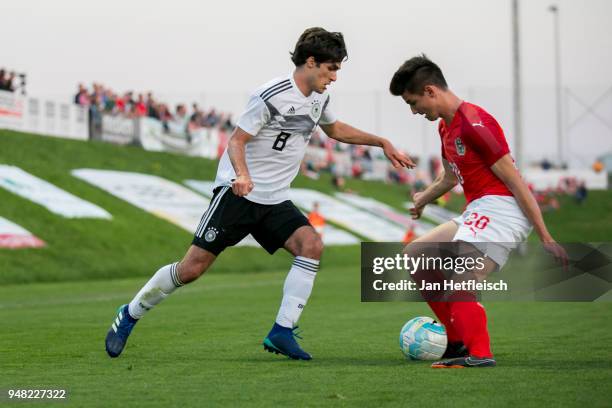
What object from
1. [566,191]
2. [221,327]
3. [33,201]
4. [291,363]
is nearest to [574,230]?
[566,191]

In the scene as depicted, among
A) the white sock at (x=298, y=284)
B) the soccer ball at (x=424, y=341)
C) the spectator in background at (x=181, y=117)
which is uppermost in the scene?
the white sock at (x=298, y=284)

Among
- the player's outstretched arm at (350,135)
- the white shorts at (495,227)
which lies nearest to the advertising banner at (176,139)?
the player's outstretched arm at (350,135)

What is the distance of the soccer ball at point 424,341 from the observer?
314 inches

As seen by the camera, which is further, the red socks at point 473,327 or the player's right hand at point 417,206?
the player's right hand at point 417,206

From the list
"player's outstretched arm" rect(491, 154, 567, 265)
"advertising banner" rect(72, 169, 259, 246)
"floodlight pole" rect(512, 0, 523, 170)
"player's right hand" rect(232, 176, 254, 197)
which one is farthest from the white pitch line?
"floodlight pole" rect(512, 0, 523, 170)

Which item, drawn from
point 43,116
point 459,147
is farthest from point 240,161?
point 43,116

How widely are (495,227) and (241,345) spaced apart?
9.79 feet

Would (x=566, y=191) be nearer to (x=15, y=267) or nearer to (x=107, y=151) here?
(x=107, y=151)

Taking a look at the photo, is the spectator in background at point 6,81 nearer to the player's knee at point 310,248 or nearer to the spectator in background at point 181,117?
the spectator in background at point 181,117

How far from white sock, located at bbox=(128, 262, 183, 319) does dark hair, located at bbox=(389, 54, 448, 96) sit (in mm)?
2299

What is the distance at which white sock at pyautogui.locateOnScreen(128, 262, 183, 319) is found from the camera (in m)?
8.44

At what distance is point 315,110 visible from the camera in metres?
8.34

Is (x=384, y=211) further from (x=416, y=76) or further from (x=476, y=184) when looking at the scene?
(x=416, y=76)

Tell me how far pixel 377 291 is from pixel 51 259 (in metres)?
15.3
